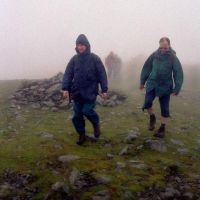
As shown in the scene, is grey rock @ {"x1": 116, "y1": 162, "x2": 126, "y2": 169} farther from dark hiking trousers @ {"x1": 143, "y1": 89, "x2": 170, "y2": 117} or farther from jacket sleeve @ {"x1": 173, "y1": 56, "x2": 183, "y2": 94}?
jacket sleeve @ {"x1": 173, "y1": 56, "x2": 183, "y2": 94}

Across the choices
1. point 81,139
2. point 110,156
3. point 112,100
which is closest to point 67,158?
point 110,156

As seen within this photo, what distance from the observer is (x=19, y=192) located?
934cm

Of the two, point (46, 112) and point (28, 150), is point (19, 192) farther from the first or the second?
point (46, 112)

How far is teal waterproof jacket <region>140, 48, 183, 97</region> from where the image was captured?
12.8m

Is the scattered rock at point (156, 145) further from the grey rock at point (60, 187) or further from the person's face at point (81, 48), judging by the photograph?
the grey rock at point (60, 187)

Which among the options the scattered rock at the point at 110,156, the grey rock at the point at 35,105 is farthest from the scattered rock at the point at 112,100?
the scattered rock at the point at 110,156

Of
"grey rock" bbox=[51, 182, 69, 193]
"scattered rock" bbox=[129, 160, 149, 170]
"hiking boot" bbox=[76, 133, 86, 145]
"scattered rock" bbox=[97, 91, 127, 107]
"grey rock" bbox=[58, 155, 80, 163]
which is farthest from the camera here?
"scattered rock" bbox=[97, 91, 127, 107]

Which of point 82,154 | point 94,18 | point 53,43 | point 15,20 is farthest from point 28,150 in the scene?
point 15,20

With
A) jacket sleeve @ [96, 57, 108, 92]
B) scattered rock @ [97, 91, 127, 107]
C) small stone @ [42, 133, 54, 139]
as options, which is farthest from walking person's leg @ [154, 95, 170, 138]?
scattered rock @ [97, 91, 127, 107]

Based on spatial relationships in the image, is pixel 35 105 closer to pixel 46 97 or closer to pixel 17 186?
pixel 46 97

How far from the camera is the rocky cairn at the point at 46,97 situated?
18.8 meters

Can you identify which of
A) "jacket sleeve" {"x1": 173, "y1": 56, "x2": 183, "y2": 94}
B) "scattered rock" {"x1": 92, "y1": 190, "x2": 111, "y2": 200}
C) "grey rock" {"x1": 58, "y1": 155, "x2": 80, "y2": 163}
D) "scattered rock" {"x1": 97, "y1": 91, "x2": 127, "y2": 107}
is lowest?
"scattered rock" {"x1": 92, "y1": 190, "x2": 111, "y2": 200}

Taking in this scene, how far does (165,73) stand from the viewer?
12977 millimetres

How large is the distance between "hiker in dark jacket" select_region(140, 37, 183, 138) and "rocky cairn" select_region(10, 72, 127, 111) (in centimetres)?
586
